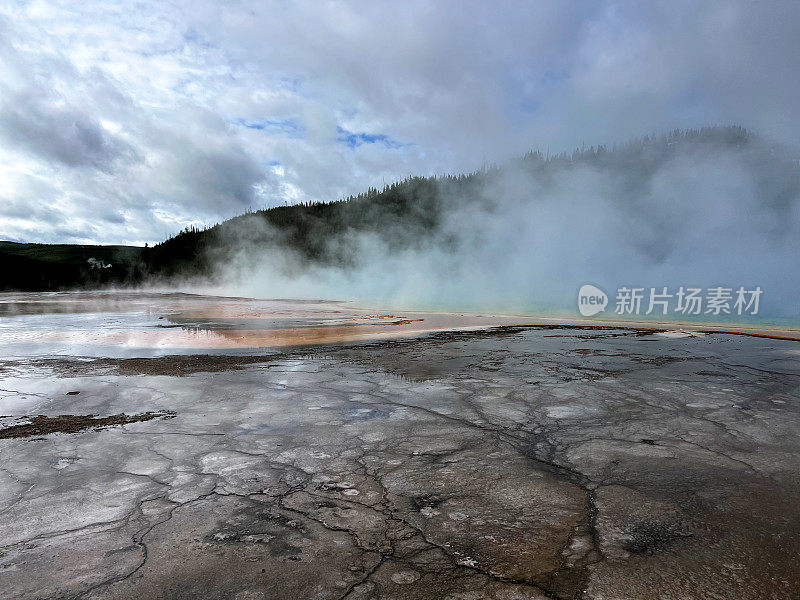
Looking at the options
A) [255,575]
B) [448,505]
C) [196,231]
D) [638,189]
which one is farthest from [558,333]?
[196,231]

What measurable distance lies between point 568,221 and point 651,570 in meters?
41.8

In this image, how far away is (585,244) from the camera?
1468 inches

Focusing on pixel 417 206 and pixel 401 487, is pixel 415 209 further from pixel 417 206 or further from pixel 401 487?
pixel 401 487

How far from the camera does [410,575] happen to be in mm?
1601

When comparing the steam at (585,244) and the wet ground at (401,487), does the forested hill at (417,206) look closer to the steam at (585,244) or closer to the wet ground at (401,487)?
the steam at (585,244)

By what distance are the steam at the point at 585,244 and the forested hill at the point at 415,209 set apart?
1.35 feet

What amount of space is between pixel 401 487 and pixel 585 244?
38.9 meters

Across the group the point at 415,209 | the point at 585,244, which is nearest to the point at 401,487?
the point at 585,244

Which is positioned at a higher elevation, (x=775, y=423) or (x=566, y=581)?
(x=775, y=423)

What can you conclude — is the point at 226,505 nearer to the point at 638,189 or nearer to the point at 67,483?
the point at 67,483

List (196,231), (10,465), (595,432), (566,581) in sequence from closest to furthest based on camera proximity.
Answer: (566,581)
(10,465)
(595,432)
(196,231)

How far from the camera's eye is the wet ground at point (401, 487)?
1.60 meters

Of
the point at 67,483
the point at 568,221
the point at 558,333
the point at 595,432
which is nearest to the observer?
the point at 67,483

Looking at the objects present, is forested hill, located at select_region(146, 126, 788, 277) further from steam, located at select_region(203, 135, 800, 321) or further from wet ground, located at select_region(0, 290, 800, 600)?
wet ground, located at select_region(0, 290, 800, 600)
